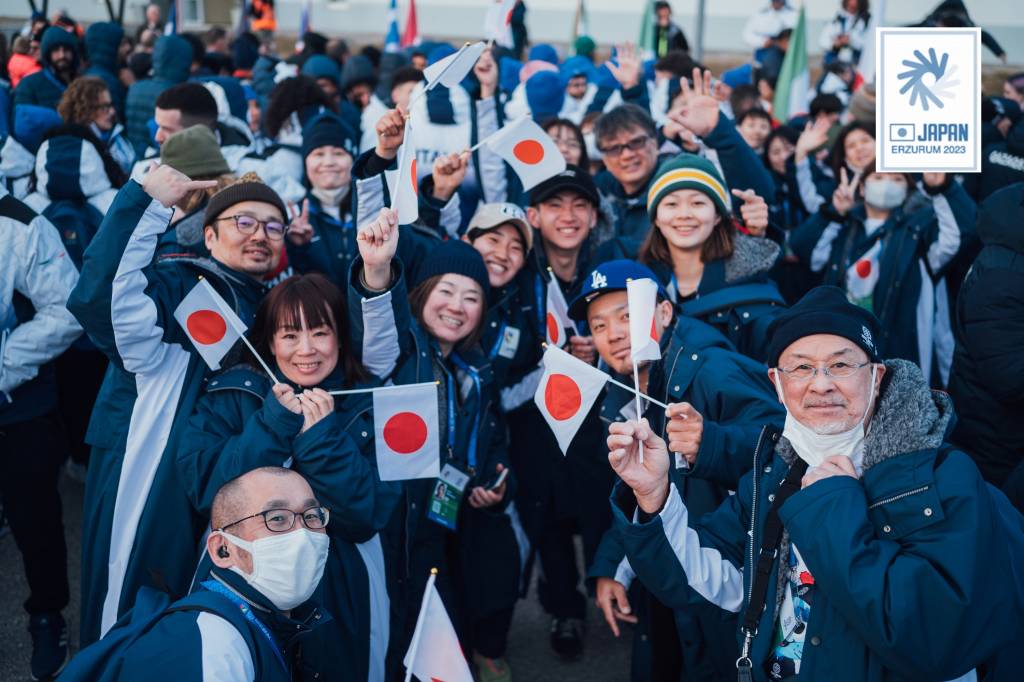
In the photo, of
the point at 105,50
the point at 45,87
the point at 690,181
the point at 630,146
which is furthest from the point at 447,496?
the point at 105,50

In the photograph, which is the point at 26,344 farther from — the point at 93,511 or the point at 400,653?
the point at 400,653

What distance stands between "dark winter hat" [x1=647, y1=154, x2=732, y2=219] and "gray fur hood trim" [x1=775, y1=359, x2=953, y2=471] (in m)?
1.90

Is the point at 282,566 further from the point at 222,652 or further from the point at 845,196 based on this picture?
the point at 845,196

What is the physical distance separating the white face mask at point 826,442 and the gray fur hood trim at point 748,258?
1641 mm

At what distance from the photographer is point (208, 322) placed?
3832 millimetres

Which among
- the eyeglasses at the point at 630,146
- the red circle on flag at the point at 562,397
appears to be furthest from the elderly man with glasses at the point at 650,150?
the red circle on flag at the point at 562,397

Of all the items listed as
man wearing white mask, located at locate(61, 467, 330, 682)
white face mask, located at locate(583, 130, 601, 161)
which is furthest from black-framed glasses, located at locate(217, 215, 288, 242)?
white face mask, located at locate(583, 130, 601, 161)

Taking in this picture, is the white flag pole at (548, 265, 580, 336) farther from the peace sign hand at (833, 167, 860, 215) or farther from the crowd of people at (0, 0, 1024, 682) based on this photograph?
the peace sign hand at (833, 167, 860, 215)

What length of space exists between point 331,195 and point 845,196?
3191 mm

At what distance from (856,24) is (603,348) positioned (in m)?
11.0

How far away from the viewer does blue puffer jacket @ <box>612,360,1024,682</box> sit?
7.70 feet

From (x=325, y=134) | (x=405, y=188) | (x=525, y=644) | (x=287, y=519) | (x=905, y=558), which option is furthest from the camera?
(x=325, y=134)

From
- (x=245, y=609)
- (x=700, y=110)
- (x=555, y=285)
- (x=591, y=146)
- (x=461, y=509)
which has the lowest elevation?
(x=461, y=509)

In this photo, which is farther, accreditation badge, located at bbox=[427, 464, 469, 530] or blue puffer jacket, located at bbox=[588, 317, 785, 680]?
accreditation badge, located at bbox=[427, 464, 469, 530]
